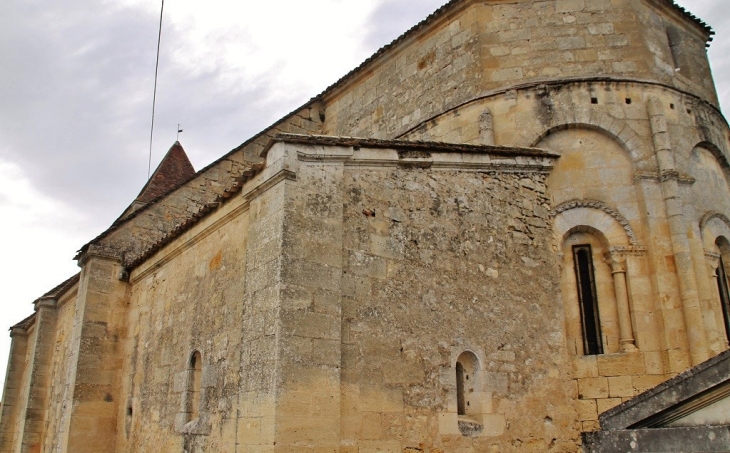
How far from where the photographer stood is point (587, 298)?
7961mm

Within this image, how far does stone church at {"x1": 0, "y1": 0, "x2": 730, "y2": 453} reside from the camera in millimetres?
6027

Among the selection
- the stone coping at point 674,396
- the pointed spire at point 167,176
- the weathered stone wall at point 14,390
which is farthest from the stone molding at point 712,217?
the weathered stone wall at point 14,390

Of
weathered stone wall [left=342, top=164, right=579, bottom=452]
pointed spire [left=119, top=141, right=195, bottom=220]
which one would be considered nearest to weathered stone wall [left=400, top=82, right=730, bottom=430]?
weathered stone wall [left=342, top=164, right=579, bottom=452]

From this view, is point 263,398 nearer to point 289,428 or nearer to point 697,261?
point 289,428

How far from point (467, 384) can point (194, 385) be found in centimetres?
337

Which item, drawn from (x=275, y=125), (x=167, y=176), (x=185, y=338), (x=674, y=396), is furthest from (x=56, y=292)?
(x=674, y=396)

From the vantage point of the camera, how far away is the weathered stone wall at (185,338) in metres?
6.90

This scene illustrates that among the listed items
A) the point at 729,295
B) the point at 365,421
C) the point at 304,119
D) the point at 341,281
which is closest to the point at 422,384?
the point at 365,421

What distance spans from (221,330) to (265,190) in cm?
185

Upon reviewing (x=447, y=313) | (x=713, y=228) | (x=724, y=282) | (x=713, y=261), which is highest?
(x=713, y=228)

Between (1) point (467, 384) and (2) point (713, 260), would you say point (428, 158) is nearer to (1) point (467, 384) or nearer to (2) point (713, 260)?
(1) point (467, 384)

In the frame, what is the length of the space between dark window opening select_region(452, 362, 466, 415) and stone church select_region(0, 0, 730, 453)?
2 centimetres

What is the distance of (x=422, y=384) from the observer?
6.35 m

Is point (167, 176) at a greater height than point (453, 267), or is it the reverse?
point (167, 176)
